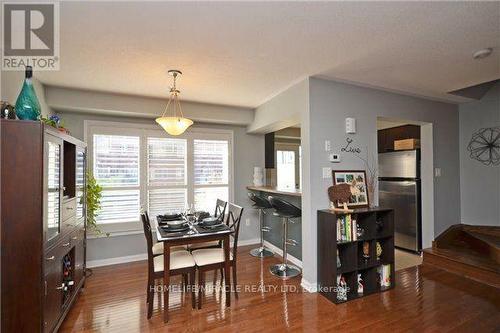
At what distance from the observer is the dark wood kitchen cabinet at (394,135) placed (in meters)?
3.99

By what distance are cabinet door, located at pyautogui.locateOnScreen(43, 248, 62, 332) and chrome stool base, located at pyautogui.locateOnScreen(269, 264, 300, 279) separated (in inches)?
89.7

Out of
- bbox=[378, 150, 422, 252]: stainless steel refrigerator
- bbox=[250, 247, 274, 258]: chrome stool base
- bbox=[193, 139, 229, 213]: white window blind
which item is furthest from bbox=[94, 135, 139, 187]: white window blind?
bbox=[378, 150, 422, 252]: stainless steel refrigerator

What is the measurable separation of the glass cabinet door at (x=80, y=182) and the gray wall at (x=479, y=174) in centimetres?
542

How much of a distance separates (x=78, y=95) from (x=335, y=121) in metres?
3.38

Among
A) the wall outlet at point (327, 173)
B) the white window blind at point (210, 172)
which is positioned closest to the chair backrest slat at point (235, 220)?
the wall outlet at point (327, 173)

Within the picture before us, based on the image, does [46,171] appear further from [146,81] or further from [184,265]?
[146,81]

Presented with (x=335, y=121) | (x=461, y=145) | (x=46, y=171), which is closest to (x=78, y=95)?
(x=46, y=171)

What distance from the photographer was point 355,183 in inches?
114

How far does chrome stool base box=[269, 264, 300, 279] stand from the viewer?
10.0 ft

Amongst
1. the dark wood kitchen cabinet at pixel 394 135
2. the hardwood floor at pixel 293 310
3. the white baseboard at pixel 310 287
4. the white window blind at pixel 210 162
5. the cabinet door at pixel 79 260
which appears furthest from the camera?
the white window blind at pixel 210 162

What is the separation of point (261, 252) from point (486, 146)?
379 cm

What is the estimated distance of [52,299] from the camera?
184 centimetres

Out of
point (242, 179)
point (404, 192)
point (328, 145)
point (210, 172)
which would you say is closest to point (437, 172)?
point (404, 192)

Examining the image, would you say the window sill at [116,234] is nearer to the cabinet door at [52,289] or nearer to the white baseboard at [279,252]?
the cabinet door at [52,289]
